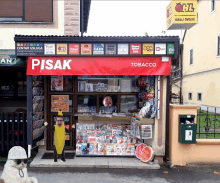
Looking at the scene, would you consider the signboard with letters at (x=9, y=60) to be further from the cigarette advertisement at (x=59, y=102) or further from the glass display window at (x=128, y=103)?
the glass display window at (x=128, y=103)

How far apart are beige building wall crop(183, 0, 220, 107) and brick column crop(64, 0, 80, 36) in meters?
13.3

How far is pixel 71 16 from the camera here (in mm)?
6668

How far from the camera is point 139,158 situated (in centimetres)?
586

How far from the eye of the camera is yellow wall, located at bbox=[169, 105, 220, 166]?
564 centimetres

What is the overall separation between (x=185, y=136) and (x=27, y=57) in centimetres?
536

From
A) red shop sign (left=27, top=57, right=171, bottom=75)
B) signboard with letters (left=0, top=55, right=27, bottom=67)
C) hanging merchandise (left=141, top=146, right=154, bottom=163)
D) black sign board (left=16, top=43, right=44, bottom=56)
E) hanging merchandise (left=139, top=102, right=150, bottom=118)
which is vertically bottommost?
hanging merchandise (left=141, top=146, right=154, bottom=163)

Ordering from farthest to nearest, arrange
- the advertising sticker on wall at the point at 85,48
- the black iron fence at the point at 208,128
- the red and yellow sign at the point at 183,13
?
1. the red and yellow sign at the point at 183,13
2. the black iron fence at the point at 208,128
3. the advertising sticker on wall at the point at 85,48

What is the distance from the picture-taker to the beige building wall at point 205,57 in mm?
15688

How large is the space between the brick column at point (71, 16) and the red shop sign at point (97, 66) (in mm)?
1673

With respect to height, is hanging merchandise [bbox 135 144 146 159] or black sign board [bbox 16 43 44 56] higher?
black sign board [bbox 16 43 44 56]

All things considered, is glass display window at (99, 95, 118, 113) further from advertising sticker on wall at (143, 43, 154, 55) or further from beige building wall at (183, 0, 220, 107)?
beige building wall at (183, 0, 220, 107)

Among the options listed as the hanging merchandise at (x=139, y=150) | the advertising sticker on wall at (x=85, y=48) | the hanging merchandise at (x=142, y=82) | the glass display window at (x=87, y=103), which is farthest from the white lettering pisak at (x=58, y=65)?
the hanging merchandise at (x=139, y=150)

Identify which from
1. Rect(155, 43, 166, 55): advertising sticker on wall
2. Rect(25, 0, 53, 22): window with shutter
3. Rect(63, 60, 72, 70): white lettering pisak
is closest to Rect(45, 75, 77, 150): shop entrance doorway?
Rect(63, 60, 72, 70): white lettering pisak

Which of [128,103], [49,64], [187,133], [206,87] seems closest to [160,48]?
[128,103]
